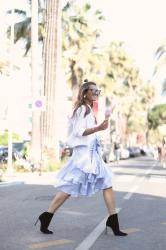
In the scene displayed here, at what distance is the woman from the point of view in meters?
7.41

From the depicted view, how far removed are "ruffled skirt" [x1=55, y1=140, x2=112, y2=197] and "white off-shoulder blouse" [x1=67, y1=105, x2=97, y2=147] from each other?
0.08 meters

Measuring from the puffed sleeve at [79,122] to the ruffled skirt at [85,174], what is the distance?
23cm

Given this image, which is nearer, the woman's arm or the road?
the road

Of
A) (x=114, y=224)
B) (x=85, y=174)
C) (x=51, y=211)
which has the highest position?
(x=85, y=174)

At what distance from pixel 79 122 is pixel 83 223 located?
6.77ft

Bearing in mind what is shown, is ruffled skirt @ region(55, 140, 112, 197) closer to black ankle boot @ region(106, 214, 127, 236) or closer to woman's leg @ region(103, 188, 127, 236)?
woman's leg @ region(103, 188, 127, 236)

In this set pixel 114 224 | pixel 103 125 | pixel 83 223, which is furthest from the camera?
pixel 83 223

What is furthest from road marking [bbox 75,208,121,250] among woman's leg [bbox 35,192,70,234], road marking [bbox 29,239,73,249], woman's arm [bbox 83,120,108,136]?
woman's arm [bbox 83,120,108,136]

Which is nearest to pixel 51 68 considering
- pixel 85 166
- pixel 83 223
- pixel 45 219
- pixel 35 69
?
pixel 35 69

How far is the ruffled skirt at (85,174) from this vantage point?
7.41 m

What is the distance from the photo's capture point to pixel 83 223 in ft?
29.2

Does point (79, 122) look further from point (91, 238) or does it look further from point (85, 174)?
point (91, 238)

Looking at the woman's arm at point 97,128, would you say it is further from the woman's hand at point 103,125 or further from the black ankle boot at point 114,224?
the black ankle boot at point 114,224

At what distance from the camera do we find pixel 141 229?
8242 mm
